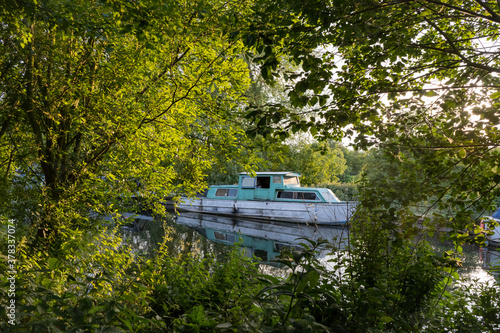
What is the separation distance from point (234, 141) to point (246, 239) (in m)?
9.94

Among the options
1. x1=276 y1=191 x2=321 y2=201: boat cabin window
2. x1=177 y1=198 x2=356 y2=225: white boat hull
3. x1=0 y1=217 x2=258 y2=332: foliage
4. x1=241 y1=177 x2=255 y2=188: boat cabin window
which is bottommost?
x1=177 y1=198 x2=356 y2=225: white boat hull

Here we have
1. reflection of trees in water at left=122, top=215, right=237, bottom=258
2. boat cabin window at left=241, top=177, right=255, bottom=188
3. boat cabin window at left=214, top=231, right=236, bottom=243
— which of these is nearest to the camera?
reflection of trees in water at left=122, top=215, right=237, bottom=258

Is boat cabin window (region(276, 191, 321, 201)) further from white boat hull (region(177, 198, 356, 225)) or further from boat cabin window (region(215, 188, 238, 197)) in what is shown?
boat cabin window (region(215, 188, 238, 197))

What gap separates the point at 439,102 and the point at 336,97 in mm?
925

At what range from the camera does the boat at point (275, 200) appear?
58.1 ft

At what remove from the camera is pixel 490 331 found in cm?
289

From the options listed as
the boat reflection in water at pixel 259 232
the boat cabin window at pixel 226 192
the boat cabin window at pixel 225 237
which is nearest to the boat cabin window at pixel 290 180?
the boat reflection in water at pixel 259 232

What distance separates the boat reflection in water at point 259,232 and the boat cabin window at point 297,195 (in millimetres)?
1557

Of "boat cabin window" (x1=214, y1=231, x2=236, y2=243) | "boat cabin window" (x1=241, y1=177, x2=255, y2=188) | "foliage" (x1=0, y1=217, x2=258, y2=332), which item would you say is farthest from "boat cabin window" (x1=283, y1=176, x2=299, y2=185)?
"foliage" (x1=0, y1=217, x2=258, y2=332)

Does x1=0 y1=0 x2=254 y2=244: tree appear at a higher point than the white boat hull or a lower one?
higher

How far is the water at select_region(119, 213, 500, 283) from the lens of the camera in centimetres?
938

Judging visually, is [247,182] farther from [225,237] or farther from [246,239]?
[246,239]

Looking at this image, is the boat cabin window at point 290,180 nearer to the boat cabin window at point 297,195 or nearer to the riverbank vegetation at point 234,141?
the boat cabin window at point 297,195

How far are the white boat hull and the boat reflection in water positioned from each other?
370 millimetres
